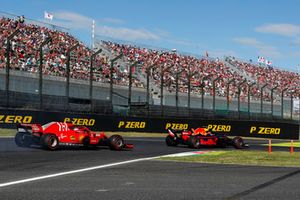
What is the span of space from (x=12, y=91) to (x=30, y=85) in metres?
2.44

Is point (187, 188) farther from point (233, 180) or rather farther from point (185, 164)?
point (185, 164)

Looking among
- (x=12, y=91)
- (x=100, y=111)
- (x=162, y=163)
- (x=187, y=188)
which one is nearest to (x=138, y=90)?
(x=100, y=111)

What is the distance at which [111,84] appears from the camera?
32.1 m

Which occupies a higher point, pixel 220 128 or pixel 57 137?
pixel 57 137

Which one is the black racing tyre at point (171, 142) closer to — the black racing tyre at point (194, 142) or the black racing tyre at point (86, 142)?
the black racing tyre at point (194, 142)

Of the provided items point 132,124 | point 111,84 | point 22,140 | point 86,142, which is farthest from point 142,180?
point 132,124

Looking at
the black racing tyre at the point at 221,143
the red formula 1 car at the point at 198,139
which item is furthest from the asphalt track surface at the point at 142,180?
the black racing tyre at the point at 221,143

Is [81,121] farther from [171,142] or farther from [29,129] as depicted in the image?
[29,129]

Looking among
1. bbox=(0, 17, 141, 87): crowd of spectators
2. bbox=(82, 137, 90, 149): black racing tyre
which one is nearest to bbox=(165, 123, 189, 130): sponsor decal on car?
bbox=(0, 17, 141, 87): crowd of spectators

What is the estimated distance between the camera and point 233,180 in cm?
1036

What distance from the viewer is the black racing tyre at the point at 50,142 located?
1666cm

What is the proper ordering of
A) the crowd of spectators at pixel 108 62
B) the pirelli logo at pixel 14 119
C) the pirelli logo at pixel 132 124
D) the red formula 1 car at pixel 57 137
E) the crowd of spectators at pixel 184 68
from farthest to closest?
the crowd of spectators at pixel 184 68
the pirelli logo at pixel 132 124
the crowd of spectators at pixel 108 62
the pirelli logo at pixel 14 119
the red formula 1 car at pixel 57 137

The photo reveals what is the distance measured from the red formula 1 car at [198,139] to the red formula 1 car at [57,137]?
4.68m

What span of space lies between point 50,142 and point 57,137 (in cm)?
42
